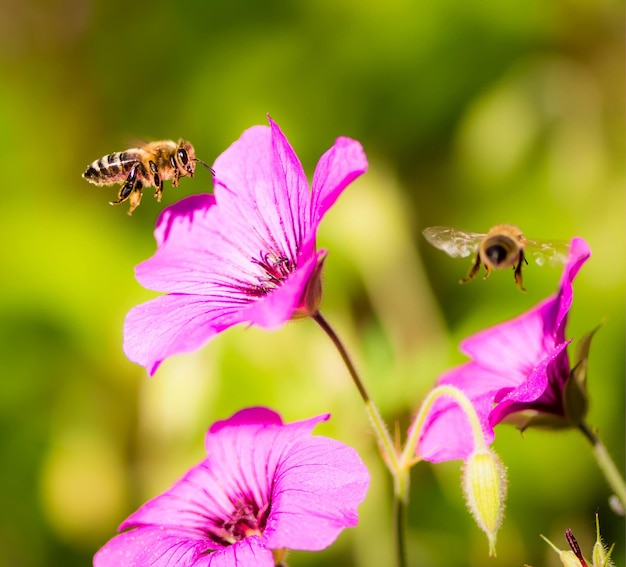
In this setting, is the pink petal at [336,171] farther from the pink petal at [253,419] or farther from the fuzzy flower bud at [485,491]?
the fuzzy flower bud at [485,491]

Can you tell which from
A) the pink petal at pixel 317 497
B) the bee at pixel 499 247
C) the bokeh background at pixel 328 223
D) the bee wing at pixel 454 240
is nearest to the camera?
the pink petal at pixel 317 497

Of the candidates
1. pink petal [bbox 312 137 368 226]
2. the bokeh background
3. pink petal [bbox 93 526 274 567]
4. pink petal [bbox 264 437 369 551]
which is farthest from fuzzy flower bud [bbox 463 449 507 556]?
the bokeh background

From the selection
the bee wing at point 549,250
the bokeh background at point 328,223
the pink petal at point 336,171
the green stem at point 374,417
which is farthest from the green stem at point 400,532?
the bokeh background at point 328,223

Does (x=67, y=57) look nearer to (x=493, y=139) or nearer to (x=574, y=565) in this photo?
(x=493, y=139)

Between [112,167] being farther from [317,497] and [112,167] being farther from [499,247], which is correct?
[317,497]

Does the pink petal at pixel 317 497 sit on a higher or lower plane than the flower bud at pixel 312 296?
lower

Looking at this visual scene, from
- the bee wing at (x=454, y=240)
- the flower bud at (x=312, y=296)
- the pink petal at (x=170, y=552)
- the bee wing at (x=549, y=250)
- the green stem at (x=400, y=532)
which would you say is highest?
the flower bud at (x=312, y=296)

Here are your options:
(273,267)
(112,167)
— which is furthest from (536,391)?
(112,167)

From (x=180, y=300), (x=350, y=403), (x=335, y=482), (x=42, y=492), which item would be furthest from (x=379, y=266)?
(x=335, y=482)
